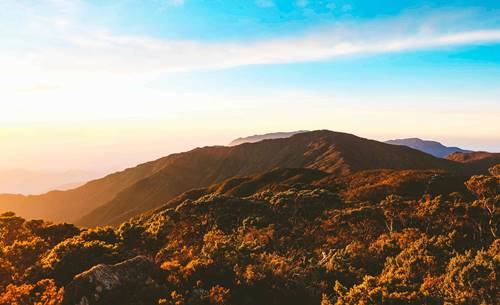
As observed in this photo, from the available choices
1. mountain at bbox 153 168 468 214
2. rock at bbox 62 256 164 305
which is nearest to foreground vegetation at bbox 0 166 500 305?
rock at bbox 62 256 164 305

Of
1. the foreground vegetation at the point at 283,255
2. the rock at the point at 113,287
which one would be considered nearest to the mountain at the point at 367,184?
the foreground vegetation at the point at 283,255

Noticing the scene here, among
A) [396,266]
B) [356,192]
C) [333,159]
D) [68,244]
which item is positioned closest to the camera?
[396,266]

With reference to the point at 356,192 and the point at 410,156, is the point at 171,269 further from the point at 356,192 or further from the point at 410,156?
the point at 410,156

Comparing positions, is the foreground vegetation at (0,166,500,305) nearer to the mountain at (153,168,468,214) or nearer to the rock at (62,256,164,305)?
the rock at (62,256,164,305)

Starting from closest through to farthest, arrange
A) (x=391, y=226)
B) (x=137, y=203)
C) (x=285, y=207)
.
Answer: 1. (x=391, y=226)
2. (x=285, y=207)
3. (x=137, y=203)

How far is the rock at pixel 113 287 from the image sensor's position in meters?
16.4

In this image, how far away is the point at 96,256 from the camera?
2398 centimetres

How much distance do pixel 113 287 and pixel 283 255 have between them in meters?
16.0

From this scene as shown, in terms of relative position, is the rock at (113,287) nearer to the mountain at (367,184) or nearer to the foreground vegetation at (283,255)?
the foreground vegetation at (283,255)

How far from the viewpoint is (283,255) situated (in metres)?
30.3

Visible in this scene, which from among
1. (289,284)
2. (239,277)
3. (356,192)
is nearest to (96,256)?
(239,277)

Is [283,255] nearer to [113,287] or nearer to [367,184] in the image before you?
[113,287]

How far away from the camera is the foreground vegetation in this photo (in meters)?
16.9

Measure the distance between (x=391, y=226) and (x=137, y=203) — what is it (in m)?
170
